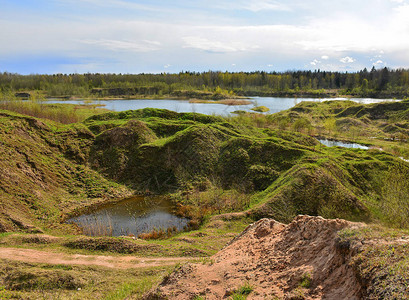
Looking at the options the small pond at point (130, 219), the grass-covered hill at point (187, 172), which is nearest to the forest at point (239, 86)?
the grass-covered hill at point (187, 172)

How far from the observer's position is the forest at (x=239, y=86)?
114m

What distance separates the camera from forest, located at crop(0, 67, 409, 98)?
375 ft

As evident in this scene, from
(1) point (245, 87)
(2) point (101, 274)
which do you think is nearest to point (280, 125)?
(2) point (101, 274)

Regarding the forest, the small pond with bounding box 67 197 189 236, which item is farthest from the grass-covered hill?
the forest

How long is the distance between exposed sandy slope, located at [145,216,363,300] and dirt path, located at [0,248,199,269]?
14.7 feet

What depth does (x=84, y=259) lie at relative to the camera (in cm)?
1407

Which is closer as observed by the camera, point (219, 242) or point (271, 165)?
point (219, 242)

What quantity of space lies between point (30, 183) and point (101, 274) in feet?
45.1

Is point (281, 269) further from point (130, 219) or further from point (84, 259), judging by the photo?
point (130, 219)

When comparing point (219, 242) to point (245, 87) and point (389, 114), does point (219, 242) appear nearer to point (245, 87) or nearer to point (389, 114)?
point (389, 114)

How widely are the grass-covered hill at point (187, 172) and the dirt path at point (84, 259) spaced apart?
4431mm

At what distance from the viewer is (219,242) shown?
16766mm

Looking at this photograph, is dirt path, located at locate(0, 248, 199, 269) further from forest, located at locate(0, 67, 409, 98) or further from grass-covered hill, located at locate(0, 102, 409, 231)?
forest, located at locate(0, 67, 409, 98)

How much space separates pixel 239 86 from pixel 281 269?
142 meters
